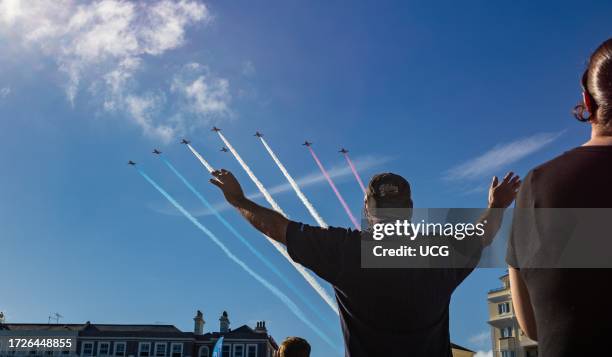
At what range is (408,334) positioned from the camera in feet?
12.5

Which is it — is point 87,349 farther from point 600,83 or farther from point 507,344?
point 600,83

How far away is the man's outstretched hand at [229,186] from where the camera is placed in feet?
13.8

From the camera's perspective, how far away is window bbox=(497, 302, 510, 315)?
58825 mm

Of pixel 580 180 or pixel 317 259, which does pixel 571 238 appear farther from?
pixel 317 259

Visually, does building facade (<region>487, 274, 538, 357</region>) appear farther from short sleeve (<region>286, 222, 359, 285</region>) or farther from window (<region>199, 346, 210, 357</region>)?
short sleeve (<region>286, 222, 359, 285</region>)

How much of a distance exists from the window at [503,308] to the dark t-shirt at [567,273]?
5967 cm

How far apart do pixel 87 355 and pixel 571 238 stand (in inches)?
3147

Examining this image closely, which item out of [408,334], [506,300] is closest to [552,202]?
[408,334]

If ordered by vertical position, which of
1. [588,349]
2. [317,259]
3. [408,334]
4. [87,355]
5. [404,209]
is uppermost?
[87,355]

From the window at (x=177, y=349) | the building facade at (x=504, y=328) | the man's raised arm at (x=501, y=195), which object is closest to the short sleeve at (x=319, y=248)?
the man's raised arm at (x=501, y=195)

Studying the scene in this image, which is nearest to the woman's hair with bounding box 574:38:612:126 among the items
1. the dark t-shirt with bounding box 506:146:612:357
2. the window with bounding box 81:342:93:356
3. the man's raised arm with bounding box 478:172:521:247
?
the dark t-shirt with bounding box 506:146:612:357

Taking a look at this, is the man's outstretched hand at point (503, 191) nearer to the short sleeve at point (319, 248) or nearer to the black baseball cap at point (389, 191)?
the black baseball cap at point (389, 191)

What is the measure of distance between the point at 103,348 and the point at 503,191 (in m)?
77.7

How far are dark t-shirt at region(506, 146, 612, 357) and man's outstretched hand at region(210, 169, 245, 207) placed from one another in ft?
6.87
